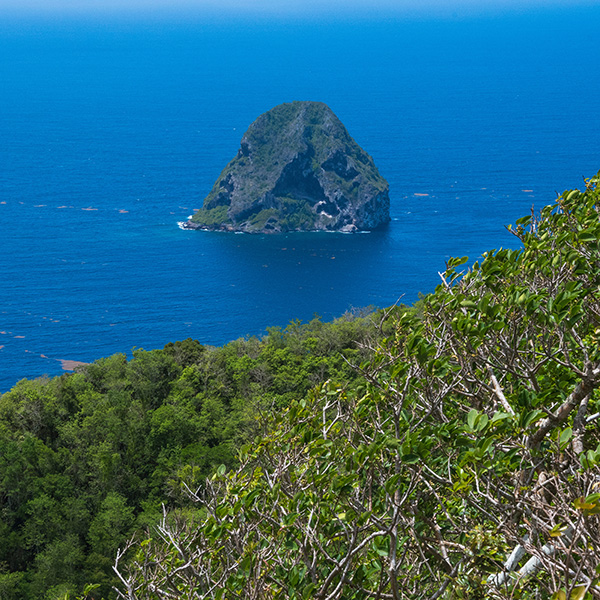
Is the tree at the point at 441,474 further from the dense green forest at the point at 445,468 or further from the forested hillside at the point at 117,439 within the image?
the forested hillside at the point at 117,439

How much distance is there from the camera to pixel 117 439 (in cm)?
6022

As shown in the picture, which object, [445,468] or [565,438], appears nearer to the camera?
[565,438]

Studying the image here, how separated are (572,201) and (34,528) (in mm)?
47460

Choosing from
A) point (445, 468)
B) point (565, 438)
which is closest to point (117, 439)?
point (445, 468)

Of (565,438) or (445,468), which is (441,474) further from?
(565,438)

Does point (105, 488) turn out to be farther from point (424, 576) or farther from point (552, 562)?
point (552, 562)

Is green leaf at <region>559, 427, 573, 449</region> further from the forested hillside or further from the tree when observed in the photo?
the forested hillside

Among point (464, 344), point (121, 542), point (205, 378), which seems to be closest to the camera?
point (464, 344)

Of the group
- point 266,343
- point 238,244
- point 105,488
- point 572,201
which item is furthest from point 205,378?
point 238,244

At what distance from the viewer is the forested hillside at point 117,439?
51.1 metres

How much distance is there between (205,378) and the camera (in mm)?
72188

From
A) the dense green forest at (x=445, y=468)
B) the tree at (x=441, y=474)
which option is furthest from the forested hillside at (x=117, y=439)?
the tree at (x=441, y=474)

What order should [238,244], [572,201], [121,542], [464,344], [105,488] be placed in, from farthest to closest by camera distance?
[238,244] < [105,488] < [121,542] < [572,201] < [464,344]

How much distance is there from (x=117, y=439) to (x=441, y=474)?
51405 millimetres
